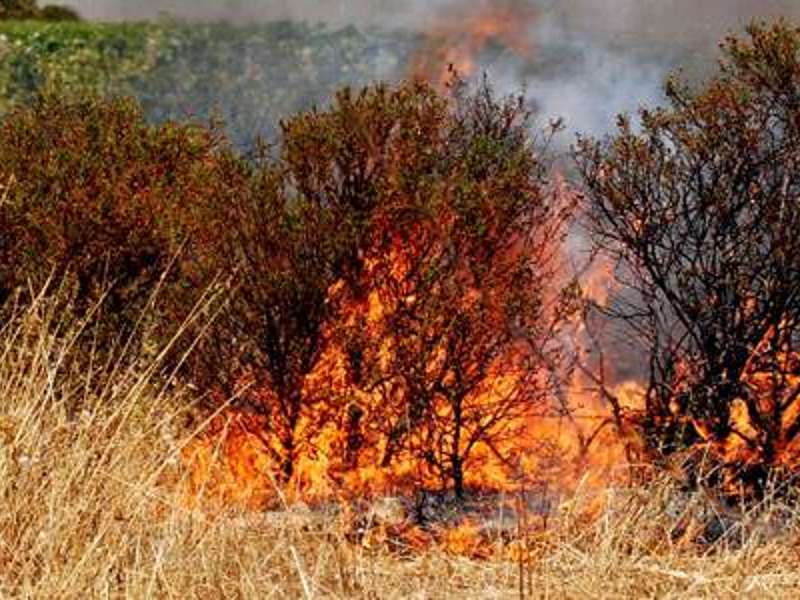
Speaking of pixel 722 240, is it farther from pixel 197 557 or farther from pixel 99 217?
pixel 197 557

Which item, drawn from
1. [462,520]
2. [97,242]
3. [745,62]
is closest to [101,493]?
[462,520]

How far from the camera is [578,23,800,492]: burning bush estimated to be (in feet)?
24.8

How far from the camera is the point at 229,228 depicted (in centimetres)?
783

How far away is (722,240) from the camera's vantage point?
762 centimetres

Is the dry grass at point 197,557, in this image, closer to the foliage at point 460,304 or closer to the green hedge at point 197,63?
the foliage at point 460,304

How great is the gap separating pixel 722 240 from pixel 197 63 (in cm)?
1459

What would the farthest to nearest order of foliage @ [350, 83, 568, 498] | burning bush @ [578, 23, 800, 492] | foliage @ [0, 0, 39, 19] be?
foliage @ [0, 0, 39, 19], foliage @ [350, 83, 568, 498], burning bush @ [578, 23, 800, 492]

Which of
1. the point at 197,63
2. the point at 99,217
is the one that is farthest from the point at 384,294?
the point at 197,63

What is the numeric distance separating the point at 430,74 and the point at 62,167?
244 cm

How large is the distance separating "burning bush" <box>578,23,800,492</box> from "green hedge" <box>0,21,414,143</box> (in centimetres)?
1057

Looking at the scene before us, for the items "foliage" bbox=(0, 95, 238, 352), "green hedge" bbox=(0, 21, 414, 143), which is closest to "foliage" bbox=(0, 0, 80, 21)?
"green hedge" bbox=(0, 21, 414, 143)

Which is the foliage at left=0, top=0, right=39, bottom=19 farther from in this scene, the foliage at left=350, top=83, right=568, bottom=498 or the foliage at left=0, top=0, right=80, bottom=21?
the foliage at left=350, top=83, right=568, bottom=498

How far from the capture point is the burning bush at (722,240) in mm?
7562

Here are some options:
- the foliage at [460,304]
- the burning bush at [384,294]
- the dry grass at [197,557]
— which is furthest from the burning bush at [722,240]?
the dry grass at [197,557]
